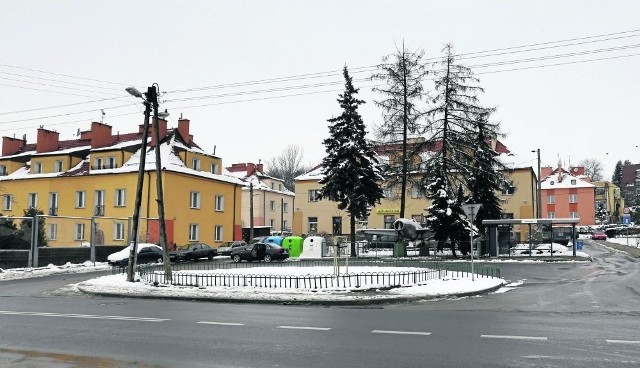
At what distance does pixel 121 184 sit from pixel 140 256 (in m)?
14.0

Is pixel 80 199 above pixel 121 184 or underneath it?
underneath

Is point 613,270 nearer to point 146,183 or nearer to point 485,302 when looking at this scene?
point 485,302

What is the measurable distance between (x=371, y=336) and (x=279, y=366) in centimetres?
269

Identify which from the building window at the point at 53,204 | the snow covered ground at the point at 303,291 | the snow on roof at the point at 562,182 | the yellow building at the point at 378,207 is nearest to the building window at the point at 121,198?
the building window at the point at 53,204

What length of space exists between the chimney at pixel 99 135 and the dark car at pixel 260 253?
21183 mm

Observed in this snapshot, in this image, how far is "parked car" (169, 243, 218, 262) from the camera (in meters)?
38.7

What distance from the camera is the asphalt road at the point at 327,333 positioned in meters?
7.79

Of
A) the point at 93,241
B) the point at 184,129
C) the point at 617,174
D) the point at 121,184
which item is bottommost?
the point at 93,241

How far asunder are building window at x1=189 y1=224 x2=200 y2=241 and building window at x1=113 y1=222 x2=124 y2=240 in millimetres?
6203

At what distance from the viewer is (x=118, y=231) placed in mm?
44438

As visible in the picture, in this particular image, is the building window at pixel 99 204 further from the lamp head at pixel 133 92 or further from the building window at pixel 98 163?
the lamp head at pixel 133 92

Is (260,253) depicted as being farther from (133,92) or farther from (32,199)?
(32,199)

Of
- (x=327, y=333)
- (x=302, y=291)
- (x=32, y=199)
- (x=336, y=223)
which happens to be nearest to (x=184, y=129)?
(x=32, y=199)

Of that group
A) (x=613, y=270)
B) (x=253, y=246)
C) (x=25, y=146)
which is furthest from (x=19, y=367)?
(x=25, y=146)
